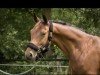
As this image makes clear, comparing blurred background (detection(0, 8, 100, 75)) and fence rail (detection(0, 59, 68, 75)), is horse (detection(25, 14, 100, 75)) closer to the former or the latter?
fence rail (detection(0, 59, 68, 75))

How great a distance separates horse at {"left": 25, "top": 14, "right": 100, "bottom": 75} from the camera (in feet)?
17.2

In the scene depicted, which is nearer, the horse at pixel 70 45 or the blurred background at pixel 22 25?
the horse at pixel 70 45

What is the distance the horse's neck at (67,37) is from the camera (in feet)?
17.9

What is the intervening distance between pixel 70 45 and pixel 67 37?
Result: 0.17 metres

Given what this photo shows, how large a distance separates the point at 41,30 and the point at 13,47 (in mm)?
6845

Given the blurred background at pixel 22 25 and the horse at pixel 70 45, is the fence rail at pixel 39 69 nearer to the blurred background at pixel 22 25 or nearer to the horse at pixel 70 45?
the blurred background at pixel 22 25

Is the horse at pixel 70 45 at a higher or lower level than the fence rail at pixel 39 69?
higher

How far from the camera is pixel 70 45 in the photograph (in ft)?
17.9

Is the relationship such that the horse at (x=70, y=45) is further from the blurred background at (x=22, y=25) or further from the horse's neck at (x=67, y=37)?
the blurred background at (x=22, y=25)

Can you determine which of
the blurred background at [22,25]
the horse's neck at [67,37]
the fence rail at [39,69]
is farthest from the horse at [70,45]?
the blurred background at [22,25]

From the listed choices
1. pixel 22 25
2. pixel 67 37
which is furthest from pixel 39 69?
pixel 67 37

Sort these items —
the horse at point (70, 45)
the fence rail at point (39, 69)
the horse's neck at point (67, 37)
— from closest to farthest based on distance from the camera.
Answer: the horse at point (70, 45) < the horse's neck at point (67, 37) < the fence rail at point (39, 69)

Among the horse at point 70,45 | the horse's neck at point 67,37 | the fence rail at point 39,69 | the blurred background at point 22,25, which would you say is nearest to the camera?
the horse at point 70,45
